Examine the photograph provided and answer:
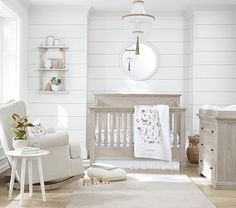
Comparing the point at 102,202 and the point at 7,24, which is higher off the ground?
the point at 7,24

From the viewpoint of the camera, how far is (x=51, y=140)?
3529mm

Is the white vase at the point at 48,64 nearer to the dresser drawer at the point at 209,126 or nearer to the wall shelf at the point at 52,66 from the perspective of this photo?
the wall shelf at the point at 52,66

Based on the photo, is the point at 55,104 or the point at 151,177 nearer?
the point at 151,177

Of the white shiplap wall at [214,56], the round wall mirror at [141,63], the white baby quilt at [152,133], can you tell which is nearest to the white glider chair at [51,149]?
the white baby quilt at [152,133]

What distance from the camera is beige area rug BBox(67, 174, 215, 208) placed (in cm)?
308

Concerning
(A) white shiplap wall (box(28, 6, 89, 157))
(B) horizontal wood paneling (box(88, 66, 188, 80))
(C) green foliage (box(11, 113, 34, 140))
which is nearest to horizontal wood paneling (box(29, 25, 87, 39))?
(A) white shiplap wall (box(28, 6, 89, 157))

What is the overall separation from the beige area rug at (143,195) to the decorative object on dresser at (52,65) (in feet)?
7.10

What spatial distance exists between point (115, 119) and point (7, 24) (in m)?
2.05

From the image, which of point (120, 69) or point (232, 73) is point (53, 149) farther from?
point (232, 73)

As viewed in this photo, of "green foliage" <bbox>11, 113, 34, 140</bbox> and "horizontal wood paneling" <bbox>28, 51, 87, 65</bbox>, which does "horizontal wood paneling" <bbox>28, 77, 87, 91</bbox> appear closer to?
"horizontal wood paneling" <bbox>28, 51, 87, 65</bbox>

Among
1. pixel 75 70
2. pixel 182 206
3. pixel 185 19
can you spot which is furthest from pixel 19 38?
pixel 182 206

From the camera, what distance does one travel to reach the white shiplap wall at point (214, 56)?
559 cm

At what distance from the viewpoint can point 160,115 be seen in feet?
A: 15.3

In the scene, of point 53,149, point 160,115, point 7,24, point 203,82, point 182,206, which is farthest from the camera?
point 203,82
